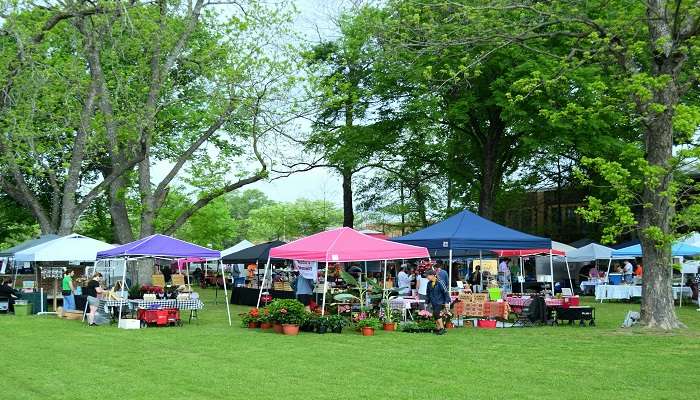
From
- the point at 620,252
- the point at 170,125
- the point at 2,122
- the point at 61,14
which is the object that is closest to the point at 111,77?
the point at 170,125

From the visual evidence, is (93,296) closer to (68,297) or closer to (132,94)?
(68,297)

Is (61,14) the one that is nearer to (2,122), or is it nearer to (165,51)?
(2,122)

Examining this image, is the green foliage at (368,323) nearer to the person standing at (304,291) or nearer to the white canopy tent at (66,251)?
the person standing at (304,291)

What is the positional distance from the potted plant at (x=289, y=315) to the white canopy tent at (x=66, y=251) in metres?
8.37

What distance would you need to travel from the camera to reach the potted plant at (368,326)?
16.9 m

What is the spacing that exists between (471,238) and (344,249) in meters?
3.41

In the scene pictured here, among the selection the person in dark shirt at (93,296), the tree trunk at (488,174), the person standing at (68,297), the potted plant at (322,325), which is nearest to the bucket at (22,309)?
the person standing at (68,297)

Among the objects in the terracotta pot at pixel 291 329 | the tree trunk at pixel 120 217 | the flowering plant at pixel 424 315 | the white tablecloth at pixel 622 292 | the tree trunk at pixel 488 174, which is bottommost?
the terracotta pot at pixel 291 329

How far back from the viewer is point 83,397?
9.38 m

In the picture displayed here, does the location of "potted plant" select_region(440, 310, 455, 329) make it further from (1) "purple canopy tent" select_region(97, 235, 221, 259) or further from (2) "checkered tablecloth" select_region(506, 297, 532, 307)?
(1) "purple canopy tent" select_region(97, 235, 221, 259)

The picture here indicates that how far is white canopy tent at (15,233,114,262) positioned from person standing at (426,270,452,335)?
1067 cm

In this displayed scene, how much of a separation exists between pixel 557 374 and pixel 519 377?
63cm

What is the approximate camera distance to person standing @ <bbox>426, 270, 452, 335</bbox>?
1712 centimetres

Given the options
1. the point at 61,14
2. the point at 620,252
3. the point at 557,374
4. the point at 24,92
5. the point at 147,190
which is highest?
the point at 61,14
